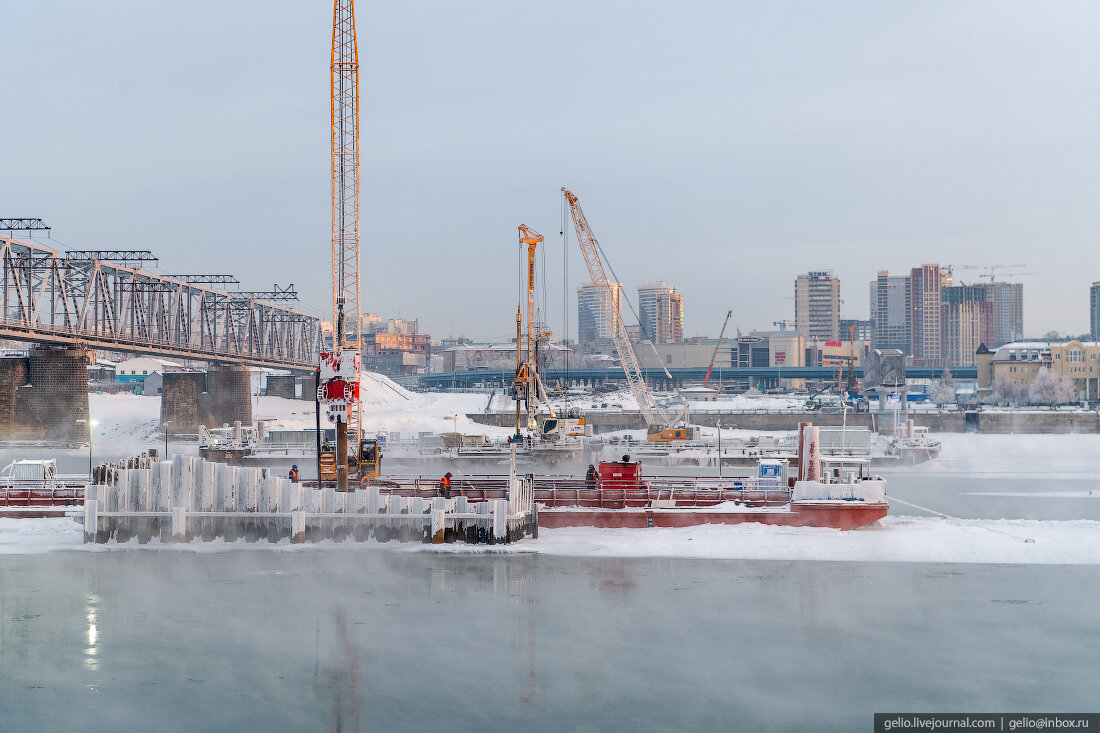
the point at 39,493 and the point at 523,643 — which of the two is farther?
the point at 39,493

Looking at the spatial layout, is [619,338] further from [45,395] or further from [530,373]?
[45,395]

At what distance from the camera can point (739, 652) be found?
67.0 feet

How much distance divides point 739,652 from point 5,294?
282 feet

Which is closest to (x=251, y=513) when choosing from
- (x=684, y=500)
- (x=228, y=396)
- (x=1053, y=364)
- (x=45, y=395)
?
(x=684, y=500)

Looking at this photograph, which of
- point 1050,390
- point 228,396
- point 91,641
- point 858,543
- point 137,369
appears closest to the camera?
point 91,641

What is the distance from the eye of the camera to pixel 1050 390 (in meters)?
162

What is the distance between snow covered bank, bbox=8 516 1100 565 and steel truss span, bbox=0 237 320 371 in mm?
59581

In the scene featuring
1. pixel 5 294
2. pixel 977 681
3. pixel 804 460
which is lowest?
pixel 977 681

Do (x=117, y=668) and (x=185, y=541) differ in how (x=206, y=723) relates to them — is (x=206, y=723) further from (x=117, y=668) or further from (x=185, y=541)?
(x=185, y=541)

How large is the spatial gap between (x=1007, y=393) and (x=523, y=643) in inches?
6642

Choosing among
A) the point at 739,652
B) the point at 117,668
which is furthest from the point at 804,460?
the point at 117,668

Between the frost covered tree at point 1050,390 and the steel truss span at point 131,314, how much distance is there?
121220 millimetres

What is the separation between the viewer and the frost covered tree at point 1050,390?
160500 mm

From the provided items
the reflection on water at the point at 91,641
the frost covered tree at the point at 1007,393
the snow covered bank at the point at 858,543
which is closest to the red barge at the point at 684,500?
the snow covered bank at the point at 858,543
